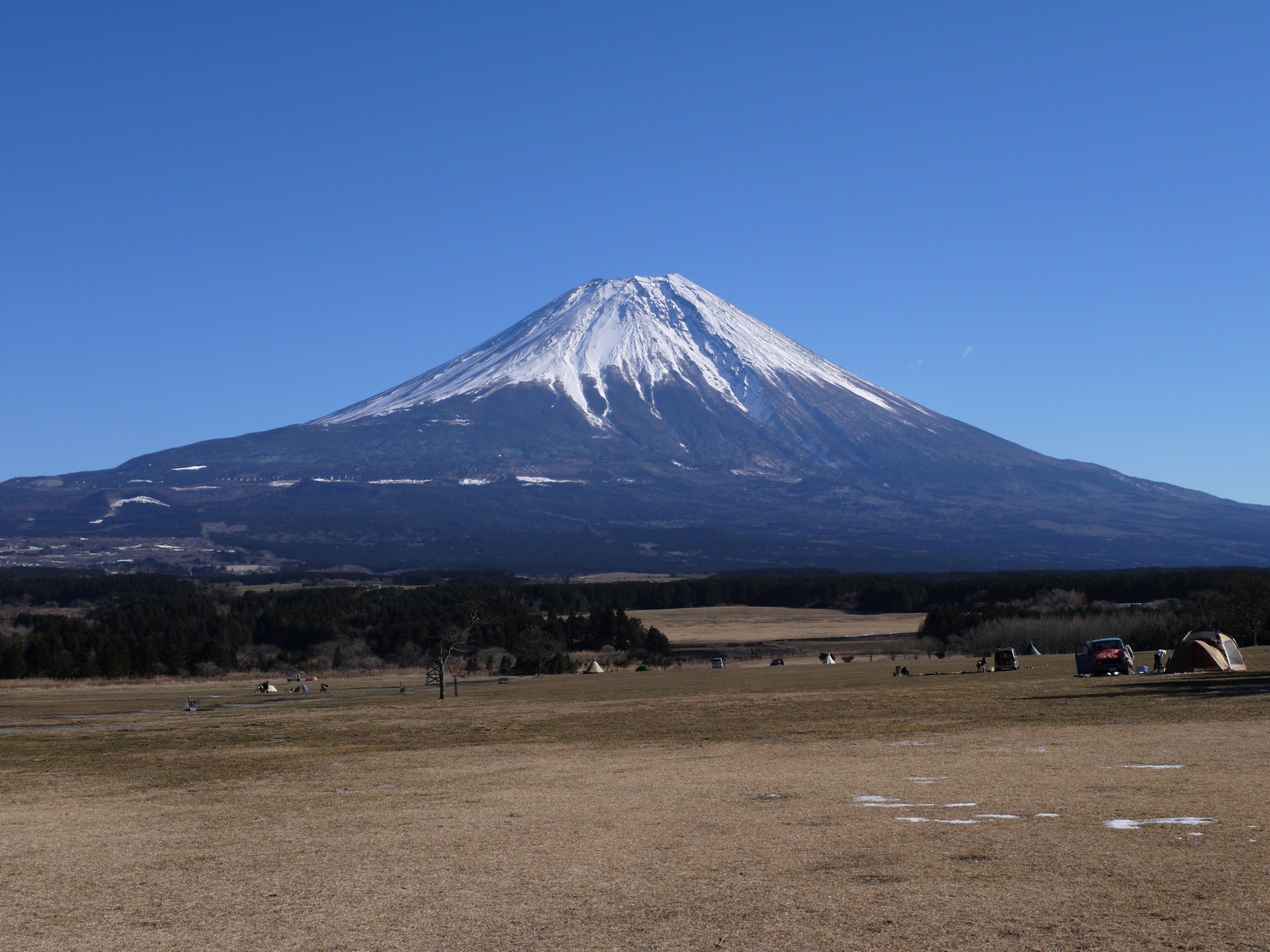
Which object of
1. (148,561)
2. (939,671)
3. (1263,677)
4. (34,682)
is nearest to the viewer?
(1263,677)

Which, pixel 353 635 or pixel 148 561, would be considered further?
pixel 148 561

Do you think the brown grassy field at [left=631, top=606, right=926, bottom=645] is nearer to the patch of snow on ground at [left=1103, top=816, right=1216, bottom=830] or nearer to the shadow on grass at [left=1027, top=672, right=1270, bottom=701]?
the shadow on grass at [left=1027, top=672, right=1270, bottom=701]

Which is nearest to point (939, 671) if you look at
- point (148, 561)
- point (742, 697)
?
point (742, 697)

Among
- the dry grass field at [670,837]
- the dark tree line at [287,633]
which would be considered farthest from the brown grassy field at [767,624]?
the dry grass field at [670,837]

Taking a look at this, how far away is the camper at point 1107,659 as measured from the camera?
4006 cm

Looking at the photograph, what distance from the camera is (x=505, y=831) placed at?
13.5 metres

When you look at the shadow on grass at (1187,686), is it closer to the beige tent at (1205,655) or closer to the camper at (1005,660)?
the beige tent at (1205,655)

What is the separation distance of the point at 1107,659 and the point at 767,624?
66449mm

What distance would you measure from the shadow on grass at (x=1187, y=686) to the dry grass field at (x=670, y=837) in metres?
2.30

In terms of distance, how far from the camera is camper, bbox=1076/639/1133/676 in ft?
131

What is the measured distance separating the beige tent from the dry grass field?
13.1m

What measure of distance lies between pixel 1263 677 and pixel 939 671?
20.0 m

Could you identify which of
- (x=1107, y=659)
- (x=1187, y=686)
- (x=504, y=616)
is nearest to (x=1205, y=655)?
(x=1107, y=659)

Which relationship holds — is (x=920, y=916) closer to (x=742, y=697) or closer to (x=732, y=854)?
(x=732, y=854)
